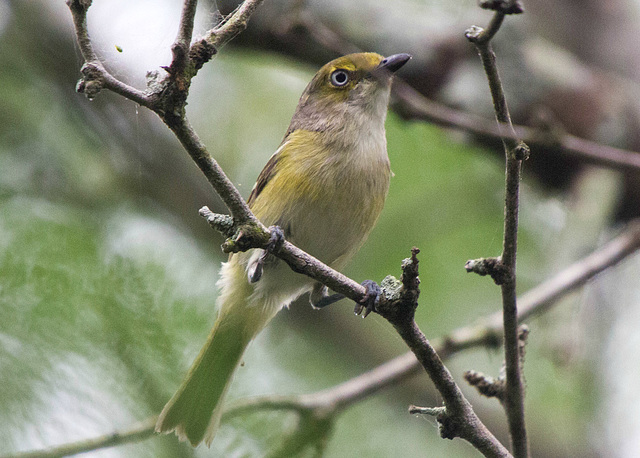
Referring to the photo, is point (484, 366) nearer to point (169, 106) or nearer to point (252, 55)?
point (252, 55)

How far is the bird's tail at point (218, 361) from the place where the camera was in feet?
9.93

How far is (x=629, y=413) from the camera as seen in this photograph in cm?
513

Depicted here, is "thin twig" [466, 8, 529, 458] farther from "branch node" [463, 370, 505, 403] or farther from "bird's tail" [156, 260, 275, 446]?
"bird's tail" [156, 260, 275, 446]

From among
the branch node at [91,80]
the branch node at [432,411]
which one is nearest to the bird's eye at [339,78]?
the branch node at [432,411]

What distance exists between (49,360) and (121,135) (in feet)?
9.19

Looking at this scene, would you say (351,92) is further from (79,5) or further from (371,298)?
(79,5)

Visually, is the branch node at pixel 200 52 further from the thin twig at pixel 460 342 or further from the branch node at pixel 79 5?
the thin twig at pixel 460 342

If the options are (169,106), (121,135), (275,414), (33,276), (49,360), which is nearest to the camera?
(169,106)

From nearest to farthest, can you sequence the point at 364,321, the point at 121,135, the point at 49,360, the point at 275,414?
the point at 49,360
the point at 275,414
the point at 121,135
the point at 364,321

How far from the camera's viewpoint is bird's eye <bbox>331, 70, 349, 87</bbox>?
3.87 metres

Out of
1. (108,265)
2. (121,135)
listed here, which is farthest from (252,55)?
(108,265)

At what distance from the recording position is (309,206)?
3363 millimetres

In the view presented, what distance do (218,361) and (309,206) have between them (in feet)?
3.30

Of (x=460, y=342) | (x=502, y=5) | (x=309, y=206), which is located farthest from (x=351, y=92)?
(x=502, y=5)
